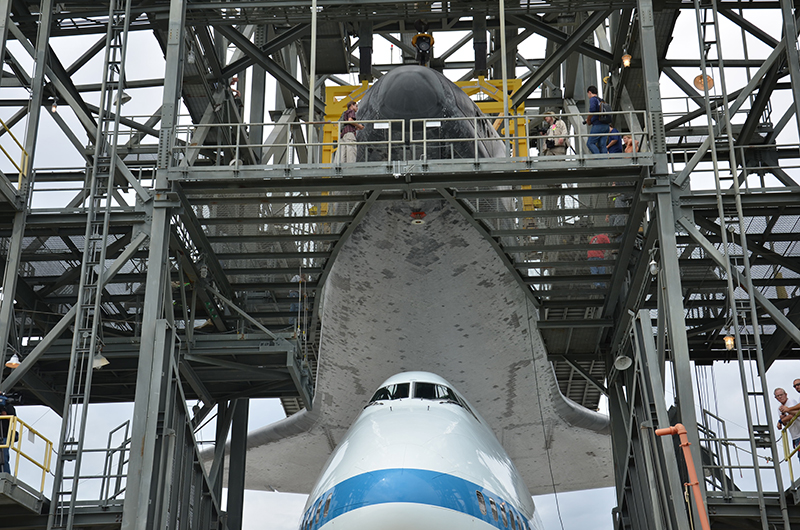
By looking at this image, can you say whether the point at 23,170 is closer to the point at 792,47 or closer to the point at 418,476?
the point at 418,476

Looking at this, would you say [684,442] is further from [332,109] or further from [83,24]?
[83,24]

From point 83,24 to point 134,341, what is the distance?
777 centimetres

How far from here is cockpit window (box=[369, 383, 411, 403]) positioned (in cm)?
1105

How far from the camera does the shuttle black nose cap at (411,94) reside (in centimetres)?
1220

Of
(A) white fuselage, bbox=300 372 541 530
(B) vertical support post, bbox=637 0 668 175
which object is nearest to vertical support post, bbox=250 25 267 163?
(B) vertical support post, bbox=637 0 668 175

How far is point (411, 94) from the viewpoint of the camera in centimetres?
1216

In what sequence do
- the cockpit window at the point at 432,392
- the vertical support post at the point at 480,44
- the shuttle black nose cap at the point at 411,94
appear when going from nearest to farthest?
the cockpit window at the point at 432,392 < the shuttle black nose cap at the point at 411,94 < the vertical support post at the point at 480,44

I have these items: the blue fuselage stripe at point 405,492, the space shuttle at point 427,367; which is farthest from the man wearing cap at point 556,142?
the blue fuselage stripe at point 405,492

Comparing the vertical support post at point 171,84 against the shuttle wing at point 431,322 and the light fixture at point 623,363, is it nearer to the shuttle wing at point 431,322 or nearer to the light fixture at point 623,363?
the shuttle wing at point 431,322

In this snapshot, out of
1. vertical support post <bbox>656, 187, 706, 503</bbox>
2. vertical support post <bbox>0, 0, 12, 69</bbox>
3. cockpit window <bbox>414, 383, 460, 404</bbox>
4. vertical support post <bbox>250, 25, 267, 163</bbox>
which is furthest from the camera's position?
vertical support post <bbox>250, 25, 267, 163</bbox>

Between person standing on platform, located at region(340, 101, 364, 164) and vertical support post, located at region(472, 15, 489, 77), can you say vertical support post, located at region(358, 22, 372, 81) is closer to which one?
vertical support post, located at region(472, 15, 489, 77)

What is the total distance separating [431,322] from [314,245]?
3.67 metres

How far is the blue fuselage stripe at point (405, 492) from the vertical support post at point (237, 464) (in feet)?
39.5

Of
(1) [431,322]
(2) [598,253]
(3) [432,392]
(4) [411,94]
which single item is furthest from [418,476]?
(2) [598,253]
